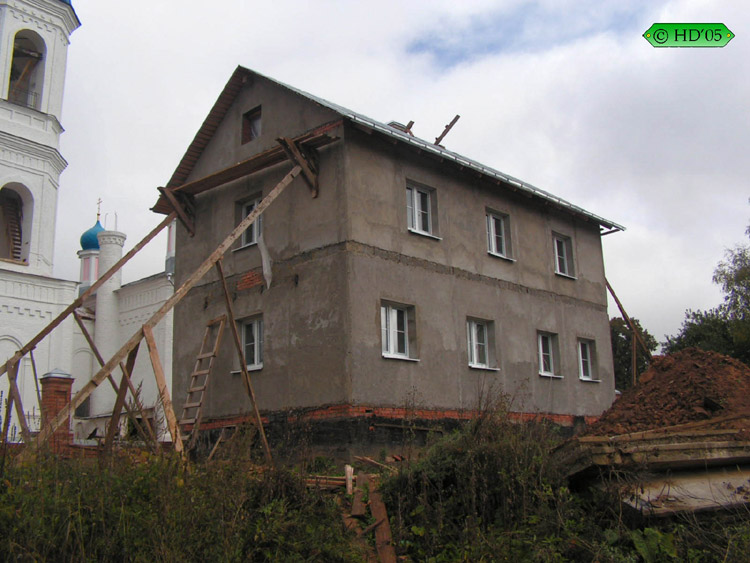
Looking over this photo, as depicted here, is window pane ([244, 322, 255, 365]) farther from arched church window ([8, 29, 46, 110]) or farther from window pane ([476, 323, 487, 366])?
arched church window ([8, 29, 46, 110])

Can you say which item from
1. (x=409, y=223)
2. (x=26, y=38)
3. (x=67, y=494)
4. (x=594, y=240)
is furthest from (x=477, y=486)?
(x=26, y=38)

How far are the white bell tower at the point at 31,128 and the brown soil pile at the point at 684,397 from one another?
21.0m

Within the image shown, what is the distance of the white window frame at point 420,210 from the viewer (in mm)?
15383

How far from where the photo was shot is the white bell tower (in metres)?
25.8

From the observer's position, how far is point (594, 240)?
20.7 meters

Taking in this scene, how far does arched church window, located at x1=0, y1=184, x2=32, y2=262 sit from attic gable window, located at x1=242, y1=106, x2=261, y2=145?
12983 mm

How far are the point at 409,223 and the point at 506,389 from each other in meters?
4.08

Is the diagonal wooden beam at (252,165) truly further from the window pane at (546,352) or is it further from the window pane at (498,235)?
the window pane at (546,352)

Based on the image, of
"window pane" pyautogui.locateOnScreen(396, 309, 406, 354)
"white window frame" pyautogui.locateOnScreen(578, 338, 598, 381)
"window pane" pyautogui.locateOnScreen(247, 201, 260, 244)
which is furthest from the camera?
"white window frame" pyautogui.locateOnScreen(578, 338, 598, 381)

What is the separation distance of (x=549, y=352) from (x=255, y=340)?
708 centimetres

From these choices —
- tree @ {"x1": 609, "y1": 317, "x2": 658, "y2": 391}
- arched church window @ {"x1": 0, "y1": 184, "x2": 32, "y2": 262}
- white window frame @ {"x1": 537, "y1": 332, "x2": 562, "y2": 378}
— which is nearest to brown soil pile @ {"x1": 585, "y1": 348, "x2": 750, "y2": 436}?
white window frame @ {"x1": 537, "y1": 332, "x2": 562, "y2": 378}

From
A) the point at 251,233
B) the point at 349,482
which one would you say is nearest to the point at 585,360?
the point at 251,233

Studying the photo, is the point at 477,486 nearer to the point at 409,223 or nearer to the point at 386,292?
the point at 386,292

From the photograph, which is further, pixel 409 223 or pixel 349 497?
pixel 409 223
